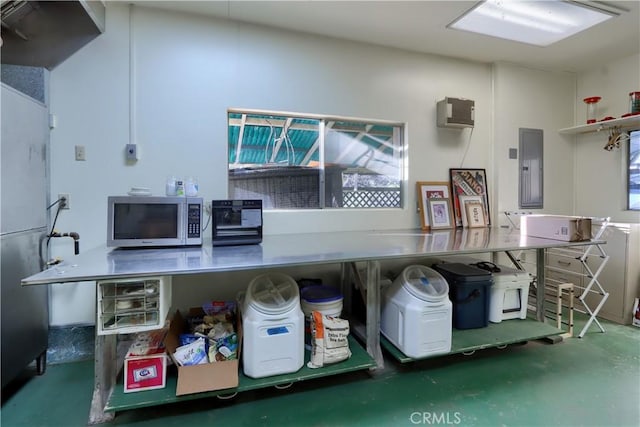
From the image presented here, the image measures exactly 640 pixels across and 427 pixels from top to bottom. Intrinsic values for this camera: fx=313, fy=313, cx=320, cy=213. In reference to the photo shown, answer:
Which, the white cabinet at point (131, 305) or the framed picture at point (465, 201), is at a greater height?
the framed picture at point (465, 201)

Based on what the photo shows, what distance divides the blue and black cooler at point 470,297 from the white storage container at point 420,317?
1.11ft

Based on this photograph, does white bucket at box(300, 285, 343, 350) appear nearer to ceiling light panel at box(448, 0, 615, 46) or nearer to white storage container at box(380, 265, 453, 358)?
white storage container at box(380, 265, 453, 358)

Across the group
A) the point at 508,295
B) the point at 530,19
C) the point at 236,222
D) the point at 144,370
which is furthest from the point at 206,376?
the point at 530,19

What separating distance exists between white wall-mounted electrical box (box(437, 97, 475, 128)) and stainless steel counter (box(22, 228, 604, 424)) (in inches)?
48.1

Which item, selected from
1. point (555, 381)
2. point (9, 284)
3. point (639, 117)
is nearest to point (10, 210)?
point (9, 284)

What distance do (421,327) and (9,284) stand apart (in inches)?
100

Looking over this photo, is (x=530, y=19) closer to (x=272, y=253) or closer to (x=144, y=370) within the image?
(x=272, y=253)

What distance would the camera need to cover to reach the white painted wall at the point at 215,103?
2375mm

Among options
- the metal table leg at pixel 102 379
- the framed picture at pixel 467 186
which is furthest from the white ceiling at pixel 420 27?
the metal table leg at pixel 102 379

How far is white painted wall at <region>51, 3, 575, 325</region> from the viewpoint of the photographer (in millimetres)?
2375

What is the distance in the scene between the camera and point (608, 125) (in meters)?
3.33

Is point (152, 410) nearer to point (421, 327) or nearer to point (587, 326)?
point (421, 327)

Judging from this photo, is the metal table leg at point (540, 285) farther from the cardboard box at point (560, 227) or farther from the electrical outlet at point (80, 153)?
the electrical outlet at point (80, 153)

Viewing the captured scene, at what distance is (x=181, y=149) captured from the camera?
8.43ft
